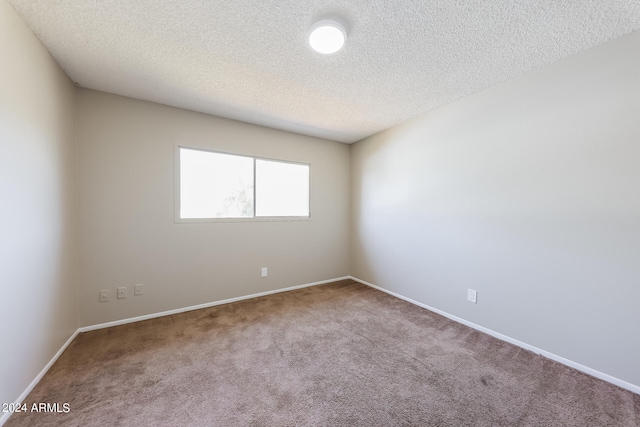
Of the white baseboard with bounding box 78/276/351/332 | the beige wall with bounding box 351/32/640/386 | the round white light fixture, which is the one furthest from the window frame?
the round white light fixture

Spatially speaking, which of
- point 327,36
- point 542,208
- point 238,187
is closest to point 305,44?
point 327,36

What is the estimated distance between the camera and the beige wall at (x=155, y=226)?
7.71ft

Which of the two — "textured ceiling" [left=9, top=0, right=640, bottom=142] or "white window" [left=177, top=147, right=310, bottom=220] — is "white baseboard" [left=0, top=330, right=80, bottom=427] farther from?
"textured ceiling" [left=9, top=0, right=640, bottom=142]

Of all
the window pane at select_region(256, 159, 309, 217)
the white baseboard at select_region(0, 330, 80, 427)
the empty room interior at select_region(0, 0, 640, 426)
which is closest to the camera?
the white baseboard at select_region(0, 330, 80, 427)

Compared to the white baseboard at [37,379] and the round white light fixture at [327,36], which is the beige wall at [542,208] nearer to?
the round white light fixture at [327,36]

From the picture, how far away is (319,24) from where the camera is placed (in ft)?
4.87

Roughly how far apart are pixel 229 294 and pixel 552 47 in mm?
3925

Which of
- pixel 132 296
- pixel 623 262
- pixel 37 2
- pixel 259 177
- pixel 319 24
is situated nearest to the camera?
pixel 37 2

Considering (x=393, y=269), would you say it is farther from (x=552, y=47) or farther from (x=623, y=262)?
(x=552, y=47)

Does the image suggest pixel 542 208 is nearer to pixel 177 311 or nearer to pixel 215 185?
pixel 215 185

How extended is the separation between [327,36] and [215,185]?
7.09ft

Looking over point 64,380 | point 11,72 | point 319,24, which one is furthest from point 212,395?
point 319,24

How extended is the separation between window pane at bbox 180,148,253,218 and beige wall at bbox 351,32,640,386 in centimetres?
222

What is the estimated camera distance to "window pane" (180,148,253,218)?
9.27 ft
